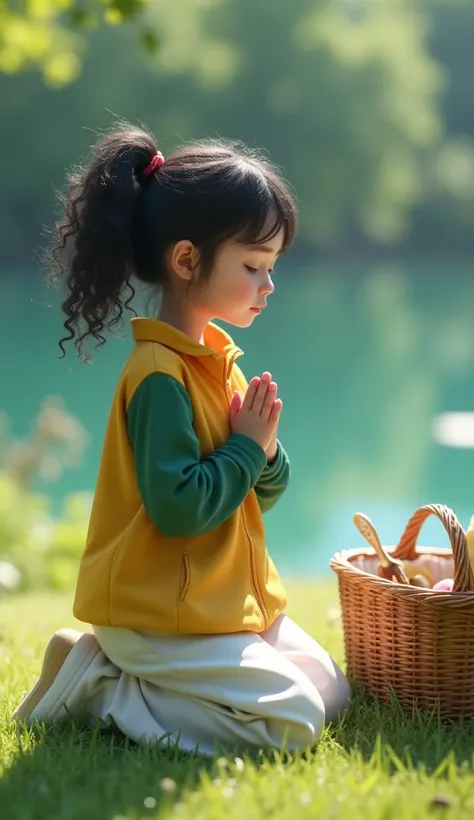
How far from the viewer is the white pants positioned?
7.28ft

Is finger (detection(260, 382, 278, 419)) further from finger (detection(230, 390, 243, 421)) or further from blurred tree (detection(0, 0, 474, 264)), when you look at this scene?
blurred tree (detection(0, 0, 474, 264))

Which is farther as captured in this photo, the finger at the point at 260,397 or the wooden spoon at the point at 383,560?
the wooden spoon at the point at 383,560

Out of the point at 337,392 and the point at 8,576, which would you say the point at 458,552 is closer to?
the point at 8,576

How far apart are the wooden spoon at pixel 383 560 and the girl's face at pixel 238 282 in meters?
0.64

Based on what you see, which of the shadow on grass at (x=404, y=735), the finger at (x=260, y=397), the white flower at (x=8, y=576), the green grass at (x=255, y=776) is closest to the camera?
the green grass at (x=255, y=776)

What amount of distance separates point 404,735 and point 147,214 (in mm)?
1257

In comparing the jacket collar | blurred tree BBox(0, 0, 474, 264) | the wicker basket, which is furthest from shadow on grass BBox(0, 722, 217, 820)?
blurred tree BBox(0, 0, 474, 264)

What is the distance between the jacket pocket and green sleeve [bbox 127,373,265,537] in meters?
0.09

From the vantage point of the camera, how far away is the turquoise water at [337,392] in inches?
332

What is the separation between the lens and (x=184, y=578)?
2.22 metres

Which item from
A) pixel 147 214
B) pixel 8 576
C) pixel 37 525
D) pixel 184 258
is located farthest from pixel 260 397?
pixel 37 525

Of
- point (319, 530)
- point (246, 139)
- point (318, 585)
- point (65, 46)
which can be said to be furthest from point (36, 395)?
point (246, 139)

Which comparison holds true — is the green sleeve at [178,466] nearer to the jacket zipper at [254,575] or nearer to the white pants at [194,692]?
the jacket zipper at [254,575]

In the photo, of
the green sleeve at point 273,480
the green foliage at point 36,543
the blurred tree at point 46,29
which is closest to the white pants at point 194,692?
the green sleeve at point 273,480
